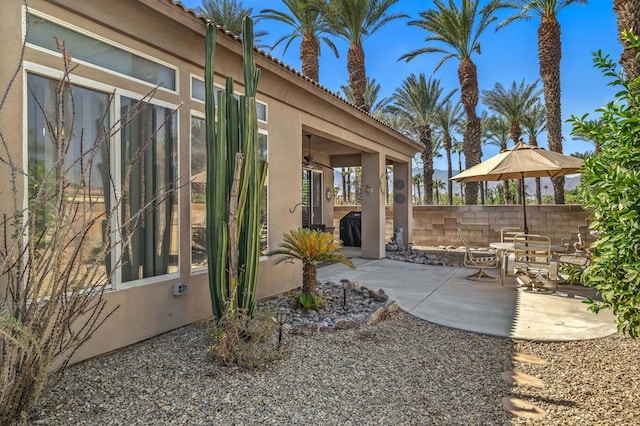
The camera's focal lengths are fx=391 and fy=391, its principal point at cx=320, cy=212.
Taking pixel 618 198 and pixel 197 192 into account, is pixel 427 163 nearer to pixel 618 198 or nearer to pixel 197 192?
pixel 197 192

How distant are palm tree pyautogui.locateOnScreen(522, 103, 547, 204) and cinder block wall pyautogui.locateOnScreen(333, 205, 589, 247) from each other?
559 inches

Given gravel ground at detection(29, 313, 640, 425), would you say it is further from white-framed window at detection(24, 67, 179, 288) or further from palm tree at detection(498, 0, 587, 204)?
palm tree at detection(498, 0, 587, 204)

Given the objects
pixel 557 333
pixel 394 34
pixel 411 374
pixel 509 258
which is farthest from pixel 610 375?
pixel 394 34

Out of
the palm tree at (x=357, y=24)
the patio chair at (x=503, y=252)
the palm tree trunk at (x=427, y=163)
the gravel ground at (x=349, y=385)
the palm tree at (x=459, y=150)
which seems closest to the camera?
the gravel ground at (x=349, y=385)

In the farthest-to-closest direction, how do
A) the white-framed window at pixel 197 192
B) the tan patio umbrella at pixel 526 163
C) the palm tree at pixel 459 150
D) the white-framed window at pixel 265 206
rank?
the palm tree at pixel 459 150 → the tan patio umbrella at pixel 526 163 → the white-framed window at pixel 265 206 → the white-framed window at pixel 197 192

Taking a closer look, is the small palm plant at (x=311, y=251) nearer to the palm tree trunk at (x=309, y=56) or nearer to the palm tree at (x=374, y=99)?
the palm tree trunk at (x=309, y=56)

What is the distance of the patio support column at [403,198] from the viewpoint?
550 inches

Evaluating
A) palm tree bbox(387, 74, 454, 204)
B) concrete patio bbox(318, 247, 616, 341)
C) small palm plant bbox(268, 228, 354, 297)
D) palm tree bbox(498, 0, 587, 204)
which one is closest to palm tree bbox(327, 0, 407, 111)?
palm tree bbox(498, 0, 587, 204)

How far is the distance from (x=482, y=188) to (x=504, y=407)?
31567 mm

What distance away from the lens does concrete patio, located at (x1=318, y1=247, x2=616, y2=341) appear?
540cm

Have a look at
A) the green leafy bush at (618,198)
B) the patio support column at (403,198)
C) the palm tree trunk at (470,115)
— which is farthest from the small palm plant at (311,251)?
the palm tree trunk at (470,115)

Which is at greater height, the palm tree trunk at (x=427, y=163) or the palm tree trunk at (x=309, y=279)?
the palm tree trunk at (x=427, y=163)

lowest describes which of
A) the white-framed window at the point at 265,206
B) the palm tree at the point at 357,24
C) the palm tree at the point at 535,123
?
the white-framed window at the point at 265,206

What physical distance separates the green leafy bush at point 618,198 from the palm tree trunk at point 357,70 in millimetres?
14214
